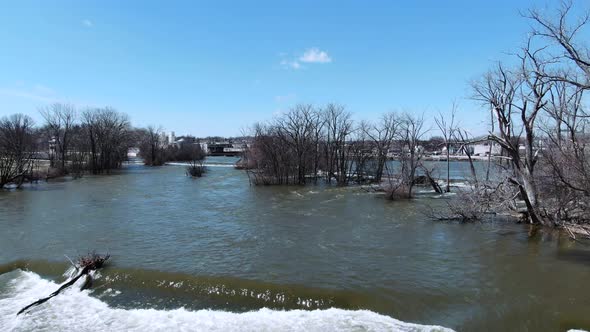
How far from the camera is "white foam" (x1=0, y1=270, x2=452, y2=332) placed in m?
9.36

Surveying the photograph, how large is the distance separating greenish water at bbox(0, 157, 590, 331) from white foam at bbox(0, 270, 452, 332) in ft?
1.21

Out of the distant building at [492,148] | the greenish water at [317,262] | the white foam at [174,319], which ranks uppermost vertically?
the distant building at [492,148]

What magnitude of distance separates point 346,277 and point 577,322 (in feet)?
20.0

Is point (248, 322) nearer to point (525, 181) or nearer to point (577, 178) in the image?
point (577, 178)

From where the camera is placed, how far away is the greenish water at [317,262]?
10.6 metres

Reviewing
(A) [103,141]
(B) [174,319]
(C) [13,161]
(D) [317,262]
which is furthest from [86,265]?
(A) [103,141]

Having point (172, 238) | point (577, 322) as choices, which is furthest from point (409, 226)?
point (172, 238)

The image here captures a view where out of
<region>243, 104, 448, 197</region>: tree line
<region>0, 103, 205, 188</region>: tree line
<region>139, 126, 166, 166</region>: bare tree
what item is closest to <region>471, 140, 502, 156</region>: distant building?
<region>243, 104, 448, 197</region>: tree line

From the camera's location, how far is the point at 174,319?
9.77 m

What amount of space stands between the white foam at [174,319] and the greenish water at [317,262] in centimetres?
37

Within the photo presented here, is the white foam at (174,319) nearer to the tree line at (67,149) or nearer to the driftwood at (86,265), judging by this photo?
the driftwood at (86,265)

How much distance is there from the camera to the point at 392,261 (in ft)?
46.1

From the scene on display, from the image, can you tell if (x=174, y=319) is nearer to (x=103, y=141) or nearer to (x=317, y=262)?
(x=317, y=262)

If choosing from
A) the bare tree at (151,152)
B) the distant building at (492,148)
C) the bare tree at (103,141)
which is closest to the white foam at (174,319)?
the distant building at (492,148)
